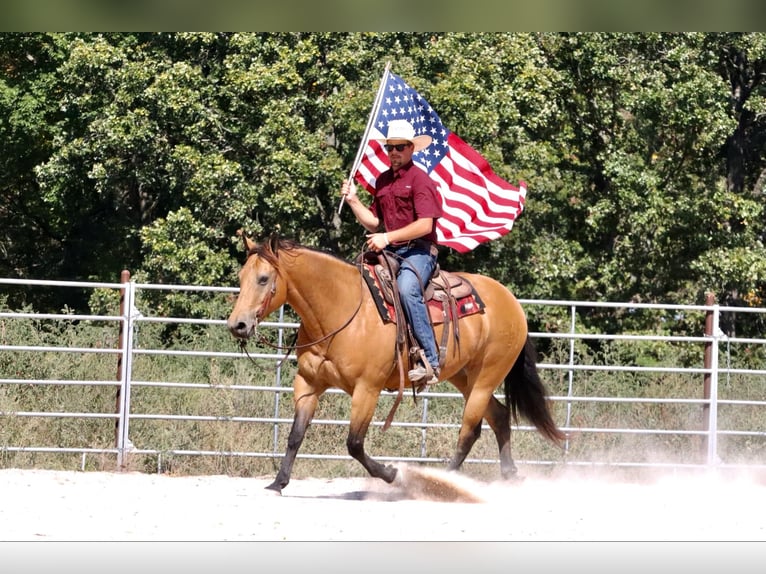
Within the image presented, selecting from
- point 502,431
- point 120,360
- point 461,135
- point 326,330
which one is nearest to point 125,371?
point 120,360

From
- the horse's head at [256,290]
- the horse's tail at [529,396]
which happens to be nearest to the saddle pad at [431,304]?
the horse's head at [256,290]

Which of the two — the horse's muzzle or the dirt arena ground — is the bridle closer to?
the horse's muzzle

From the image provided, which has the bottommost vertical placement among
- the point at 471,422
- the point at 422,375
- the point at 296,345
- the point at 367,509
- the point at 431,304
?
the point at 367,509

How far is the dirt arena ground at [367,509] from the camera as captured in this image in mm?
6922

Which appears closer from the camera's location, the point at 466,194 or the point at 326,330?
the point at 326,330

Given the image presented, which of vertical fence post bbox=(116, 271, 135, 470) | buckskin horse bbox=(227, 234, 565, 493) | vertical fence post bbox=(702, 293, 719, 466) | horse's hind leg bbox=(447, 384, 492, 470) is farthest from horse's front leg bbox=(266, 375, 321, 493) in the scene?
vertical fence post bbox=(702, 293, 719, 466)

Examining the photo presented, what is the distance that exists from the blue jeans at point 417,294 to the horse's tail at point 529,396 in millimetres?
1436

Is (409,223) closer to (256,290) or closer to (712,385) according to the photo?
(256,290)

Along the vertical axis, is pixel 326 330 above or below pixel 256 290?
below

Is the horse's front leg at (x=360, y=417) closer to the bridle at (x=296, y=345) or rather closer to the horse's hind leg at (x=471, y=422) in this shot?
the bridle at (x=296, y=345)

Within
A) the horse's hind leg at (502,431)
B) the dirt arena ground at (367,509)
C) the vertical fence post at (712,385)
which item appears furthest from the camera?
the vertical fence post at (712,385)

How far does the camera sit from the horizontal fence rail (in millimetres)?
10133

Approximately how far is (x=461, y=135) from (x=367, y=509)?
394 inches

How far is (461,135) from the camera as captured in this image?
17141 mm
